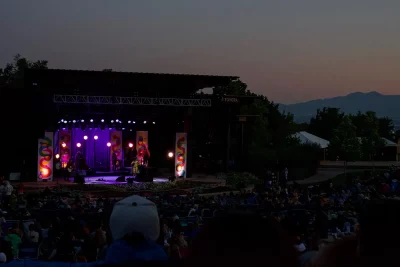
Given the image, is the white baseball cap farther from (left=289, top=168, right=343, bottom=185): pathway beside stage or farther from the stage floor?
(left=289, top=168, right=343, bottom=185): pathway beside stage

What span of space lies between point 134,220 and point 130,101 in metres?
28.6

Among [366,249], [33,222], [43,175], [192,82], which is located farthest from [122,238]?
[192,82]

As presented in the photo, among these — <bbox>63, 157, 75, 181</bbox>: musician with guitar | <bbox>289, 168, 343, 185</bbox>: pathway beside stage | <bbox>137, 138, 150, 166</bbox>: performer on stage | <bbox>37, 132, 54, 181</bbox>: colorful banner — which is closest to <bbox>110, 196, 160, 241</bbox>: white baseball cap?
<bbox>37, 132, 54, 181</bbox>: colorful banner

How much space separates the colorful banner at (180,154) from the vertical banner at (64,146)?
241 inches

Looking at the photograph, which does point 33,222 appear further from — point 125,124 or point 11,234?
point 125,124

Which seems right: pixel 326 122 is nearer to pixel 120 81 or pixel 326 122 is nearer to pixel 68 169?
pixel 120 81

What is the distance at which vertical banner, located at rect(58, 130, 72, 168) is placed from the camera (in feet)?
107

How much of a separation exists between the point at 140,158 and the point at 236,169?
6266mm

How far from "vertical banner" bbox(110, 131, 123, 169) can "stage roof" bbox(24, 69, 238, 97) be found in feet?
8.54

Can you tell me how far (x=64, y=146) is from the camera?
32.8 m

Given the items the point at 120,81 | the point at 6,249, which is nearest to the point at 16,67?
the point at 120,81

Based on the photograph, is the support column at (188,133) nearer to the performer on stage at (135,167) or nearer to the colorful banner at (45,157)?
the performer on stage at (135,167)

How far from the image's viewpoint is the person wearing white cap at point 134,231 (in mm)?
2641

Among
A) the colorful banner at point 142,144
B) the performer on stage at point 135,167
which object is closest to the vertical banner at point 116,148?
the colorful banner at point 142,144
